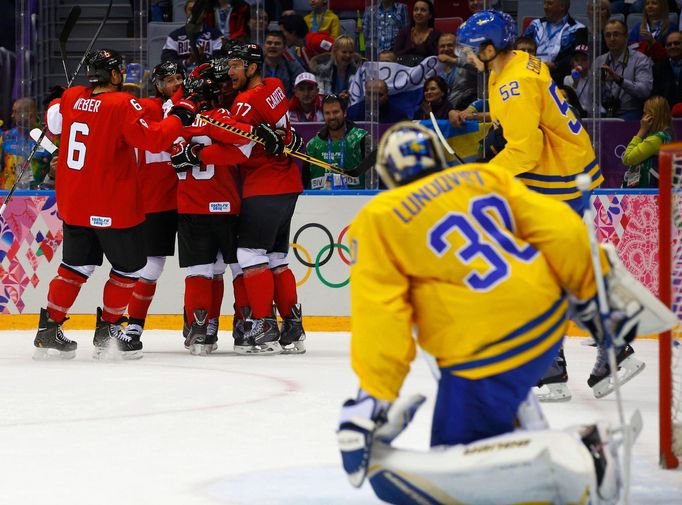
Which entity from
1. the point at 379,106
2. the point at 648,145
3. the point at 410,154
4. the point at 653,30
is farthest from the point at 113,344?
the point at 653,30

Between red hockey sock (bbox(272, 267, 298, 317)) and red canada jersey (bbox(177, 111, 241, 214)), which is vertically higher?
red canada jersey (bbox(177, 111, 241, 214))

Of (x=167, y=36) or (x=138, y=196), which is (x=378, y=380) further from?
(x=167, y=36)

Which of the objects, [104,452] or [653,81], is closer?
[104,452]

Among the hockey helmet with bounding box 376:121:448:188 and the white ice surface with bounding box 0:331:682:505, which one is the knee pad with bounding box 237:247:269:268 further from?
the hockey helmet with bounding box 376:121:448:188

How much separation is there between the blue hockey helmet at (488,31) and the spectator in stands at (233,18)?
12.0 feet

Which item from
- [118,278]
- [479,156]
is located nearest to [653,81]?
[479,156]

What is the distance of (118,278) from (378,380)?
3646 mm

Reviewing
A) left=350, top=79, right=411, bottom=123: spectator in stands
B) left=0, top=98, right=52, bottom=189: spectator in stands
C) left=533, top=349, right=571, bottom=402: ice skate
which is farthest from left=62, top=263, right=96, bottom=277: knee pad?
left=533, top=349, right=571, bottom=402: ice skate

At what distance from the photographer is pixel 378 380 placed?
8.77ft

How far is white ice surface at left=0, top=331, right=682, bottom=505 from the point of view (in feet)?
10.9

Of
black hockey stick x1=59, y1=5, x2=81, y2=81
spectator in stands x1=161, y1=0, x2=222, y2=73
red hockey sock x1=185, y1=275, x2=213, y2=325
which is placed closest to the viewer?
red hockey sock x1=185, y1=275, x2=213, y2=325

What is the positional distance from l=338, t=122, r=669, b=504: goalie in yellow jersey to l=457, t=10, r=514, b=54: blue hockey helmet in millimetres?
2010

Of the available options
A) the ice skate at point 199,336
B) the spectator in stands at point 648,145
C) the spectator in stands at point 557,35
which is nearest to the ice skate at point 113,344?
the ice skate at point 199,336

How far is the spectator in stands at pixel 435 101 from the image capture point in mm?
7777
